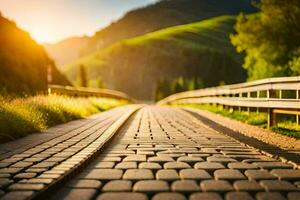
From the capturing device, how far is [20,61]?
1941 inches

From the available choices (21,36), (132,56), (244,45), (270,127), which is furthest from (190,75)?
(270,127)

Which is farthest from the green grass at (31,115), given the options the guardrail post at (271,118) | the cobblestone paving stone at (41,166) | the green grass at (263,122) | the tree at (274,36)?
the tree at (274,36)

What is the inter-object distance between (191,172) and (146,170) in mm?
577

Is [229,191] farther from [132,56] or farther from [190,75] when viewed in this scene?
[132,56]

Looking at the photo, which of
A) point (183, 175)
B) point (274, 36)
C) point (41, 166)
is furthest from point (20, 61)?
point (183, 175)

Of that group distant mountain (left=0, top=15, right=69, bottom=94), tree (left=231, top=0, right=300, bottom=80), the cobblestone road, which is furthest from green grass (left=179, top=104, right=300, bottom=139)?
distant mountain (left=0, top=15, right=69, bottom=94)

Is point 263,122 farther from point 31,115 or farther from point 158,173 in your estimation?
point 158,173

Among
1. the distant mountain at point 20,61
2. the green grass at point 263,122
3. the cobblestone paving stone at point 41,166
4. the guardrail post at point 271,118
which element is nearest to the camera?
the cobblestone paving stone at point 41,166

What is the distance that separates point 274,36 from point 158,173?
36.8m

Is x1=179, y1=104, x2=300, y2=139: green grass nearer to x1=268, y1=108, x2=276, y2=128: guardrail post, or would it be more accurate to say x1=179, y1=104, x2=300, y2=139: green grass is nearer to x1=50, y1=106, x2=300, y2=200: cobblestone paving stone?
x1=268, y1=108, x2=276, y2=128: guardrail post

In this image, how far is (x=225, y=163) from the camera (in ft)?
19.2

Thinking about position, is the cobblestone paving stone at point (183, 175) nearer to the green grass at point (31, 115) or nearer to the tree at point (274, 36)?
the green grass at point (31, 115)

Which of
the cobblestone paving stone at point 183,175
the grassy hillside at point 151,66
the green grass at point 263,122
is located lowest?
the cobblestone paving stone at point 183,175

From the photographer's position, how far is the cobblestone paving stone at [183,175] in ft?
13.7
